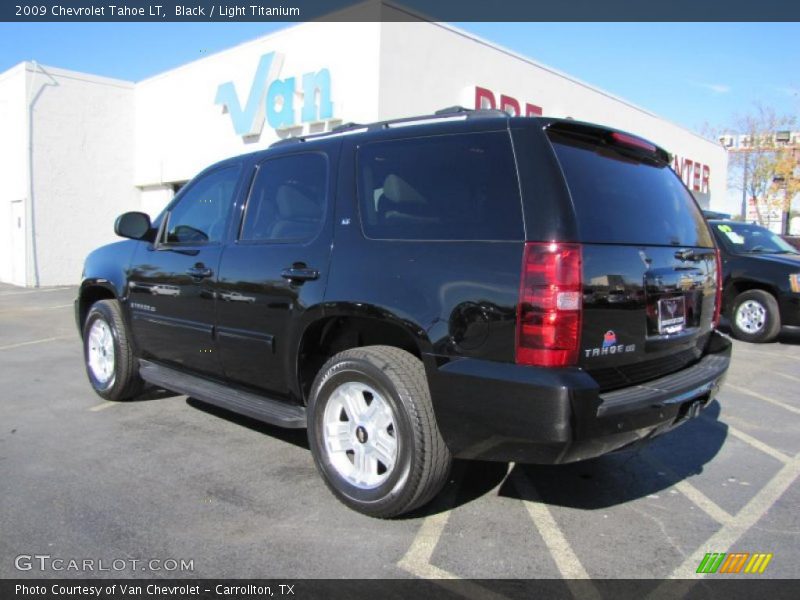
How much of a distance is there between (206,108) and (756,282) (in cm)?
1237

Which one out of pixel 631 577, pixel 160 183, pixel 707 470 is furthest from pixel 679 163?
pixel 631 577

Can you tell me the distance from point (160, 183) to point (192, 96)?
280 centimetres

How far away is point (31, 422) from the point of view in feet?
15.7

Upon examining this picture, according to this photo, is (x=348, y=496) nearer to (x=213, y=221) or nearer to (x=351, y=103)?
(x=213, y=221)

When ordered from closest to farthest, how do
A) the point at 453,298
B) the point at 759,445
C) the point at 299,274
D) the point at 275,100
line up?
the point at 453,298, the point at 299,274, the point at 759,445, the point at 275,100

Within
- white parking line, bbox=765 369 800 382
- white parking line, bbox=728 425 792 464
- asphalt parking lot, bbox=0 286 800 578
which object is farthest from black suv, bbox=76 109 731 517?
white parking line, bbox=765 369 800 382

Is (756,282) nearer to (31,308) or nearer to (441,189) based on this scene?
(441,189)

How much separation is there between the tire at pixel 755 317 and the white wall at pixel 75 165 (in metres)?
15.6

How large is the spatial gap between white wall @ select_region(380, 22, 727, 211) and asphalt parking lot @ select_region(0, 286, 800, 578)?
794cm

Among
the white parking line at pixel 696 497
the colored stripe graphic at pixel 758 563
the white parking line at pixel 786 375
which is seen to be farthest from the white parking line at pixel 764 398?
the colored stripe graphic at pixel 758 563

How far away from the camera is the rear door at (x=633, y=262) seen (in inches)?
108

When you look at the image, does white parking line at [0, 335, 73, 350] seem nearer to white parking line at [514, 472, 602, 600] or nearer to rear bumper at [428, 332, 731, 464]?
white parking line at [514, 472, 602, 600]

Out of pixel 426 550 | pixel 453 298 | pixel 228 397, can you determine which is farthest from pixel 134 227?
pixel 426 550

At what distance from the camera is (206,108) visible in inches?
595
